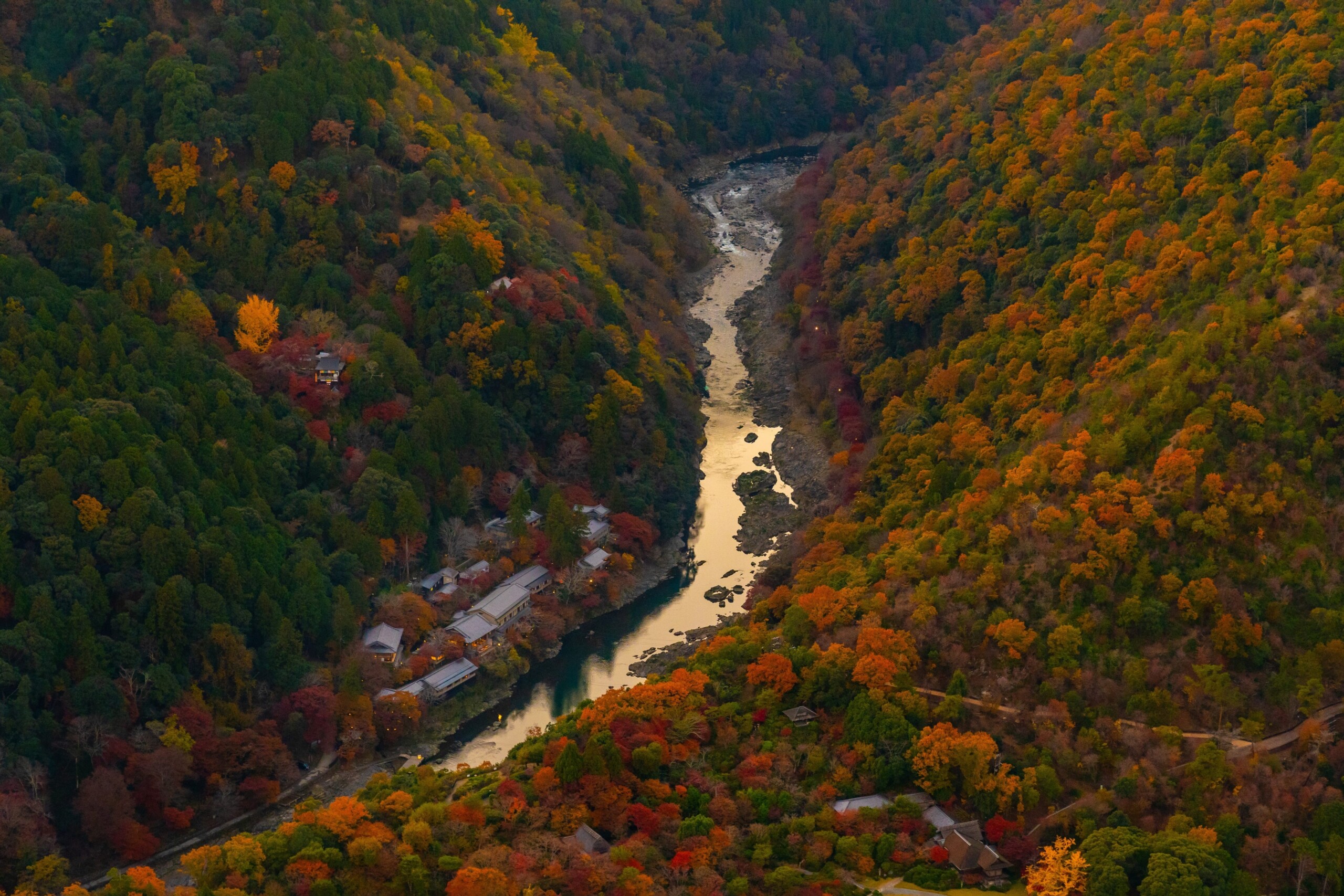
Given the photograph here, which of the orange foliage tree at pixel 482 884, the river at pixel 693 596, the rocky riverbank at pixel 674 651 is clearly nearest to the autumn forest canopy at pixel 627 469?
the orange foliage tree at pixel 482 884

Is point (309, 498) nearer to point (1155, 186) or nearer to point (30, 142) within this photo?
point (30, 142)

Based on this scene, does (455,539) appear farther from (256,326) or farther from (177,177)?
(177,177)

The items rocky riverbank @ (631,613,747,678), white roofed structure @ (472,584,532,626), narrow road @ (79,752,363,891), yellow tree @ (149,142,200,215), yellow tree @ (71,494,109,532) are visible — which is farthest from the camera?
yellow tree @ (149,142,200,215)

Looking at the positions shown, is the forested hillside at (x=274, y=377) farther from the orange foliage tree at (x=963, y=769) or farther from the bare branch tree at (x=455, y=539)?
the orange foliage tree at (x=963, y=769)

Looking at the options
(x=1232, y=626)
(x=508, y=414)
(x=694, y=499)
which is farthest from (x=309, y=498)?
(x=1232, y=626)

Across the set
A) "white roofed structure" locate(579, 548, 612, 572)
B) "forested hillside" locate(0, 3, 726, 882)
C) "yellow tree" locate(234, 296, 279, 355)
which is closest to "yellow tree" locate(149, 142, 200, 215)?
"forested hillside" locate(0, 3, 726, 882)

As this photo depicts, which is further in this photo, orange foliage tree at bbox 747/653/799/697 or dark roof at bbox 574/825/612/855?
orange foliage tree at bbox 747/653/799/697

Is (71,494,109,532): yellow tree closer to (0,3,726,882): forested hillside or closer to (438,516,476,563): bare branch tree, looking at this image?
(0,3,726,882): forested hillside
